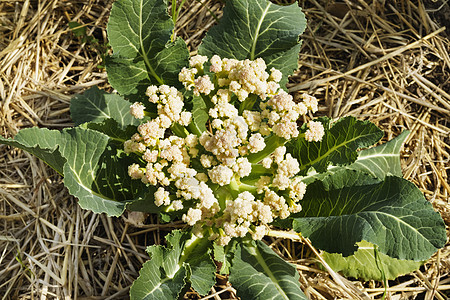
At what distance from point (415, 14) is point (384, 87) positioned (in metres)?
0.65

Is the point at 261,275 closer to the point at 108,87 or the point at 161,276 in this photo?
the point at 161,276

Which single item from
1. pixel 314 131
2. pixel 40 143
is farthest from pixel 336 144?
pixel 40 143

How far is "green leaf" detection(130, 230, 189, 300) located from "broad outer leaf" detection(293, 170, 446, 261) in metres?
0.60

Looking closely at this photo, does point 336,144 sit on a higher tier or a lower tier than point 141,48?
lower

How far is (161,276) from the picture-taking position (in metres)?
2.09

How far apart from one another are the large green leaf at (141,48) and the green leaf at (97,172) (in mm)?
353

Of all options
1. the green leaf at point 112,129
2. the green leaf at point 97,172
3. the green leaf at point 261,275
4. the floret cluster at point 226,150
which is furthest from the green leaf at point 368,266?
the green leaf at point 112,129

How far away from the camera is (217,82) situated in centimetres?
228

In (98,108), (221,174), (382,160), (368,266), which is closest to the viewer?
(221,174)

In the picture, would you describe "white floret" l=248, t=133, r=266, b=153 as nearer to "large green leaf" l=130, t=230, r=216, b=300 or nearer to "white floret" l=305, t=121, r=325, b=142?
"white floret" l=305, t=121, r=325, b=142

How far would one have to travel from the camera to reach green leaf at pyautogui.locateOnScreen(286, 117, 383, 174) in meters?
2.14

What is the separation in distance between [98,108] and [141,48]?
57 cm

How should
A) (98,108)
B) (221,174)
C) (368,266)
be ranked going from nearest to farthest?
(221,174)
(368,266)
(98,108)

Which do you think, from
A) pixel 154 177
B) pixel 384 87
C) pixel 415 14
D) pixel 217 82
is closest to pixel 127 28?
pixel 217 82
